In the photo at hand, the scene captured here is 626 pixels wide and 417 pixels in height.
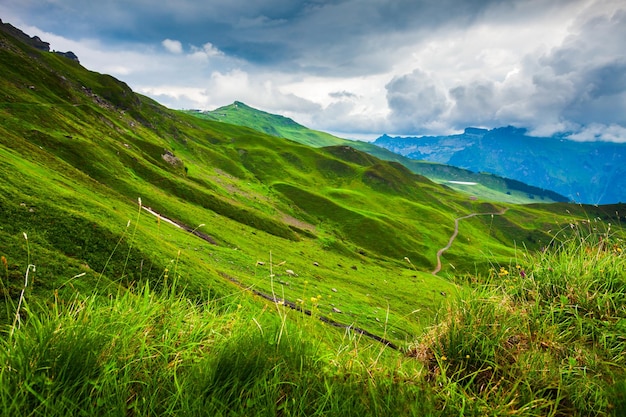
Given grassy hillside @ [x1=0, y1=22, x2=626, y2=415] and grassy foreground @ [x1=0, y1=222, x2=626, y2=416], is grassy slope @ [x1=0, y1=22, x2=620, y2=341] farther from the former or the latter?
grassy foreground @ [x1=0, y1=222, x2=626, y2=416]

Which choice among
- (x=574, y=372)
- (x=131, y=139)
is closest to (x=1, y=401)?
(x=574, y=372)

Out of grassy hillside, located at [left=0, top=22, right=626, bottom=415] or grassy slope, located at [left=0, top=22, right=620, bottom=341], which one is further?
grassy slope, located at [left=0, top=22, right=620, bottom=341]

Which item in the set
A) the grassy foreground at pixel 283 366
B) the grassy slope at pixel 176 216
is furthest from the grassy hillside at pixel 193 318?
the grassy slope at pixel 176 216

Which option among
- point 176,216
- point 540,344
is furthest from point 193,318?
point 176,216

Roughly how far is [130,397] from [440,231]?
483ft

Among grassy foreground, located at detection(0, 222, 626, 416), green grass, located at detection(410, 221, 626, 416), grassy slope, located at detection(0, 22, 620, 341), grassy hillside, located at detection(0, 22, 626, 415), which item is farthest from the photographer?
grassy slope, located at detection(0, 22, 620, 341)

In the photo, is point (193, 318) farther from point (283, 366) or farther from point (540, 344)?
point (540, 344)

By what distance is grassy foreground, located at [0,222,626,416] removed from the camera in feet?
11.5

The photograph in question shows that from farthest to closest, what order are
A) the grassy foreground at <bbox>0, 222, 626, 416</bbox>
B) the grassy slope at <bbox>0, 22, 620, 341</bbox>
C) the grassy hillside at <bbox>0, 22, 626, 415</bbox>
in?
the grassy slope at <bbox>0, 22, 620, 341</bbox> < the grassy hillside at <bbox>0, 22, 626, 415</bbox> < the grassy foreground at <bbox>0, 222, 626, 416</bbox>

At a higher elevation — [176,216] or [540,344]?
[540,344]

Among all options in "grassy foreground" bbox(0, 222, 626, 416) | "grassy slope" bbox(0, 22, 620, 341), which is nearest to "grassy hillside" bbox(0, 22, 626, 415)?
"grassy foreground" bbox(0, 222, 626, 416)

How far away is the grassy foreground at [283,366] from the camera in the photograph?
3496mm

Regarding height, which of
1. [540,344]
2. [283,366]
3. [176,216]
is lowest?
[176,216]

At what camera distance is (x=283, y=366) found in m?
4.25
